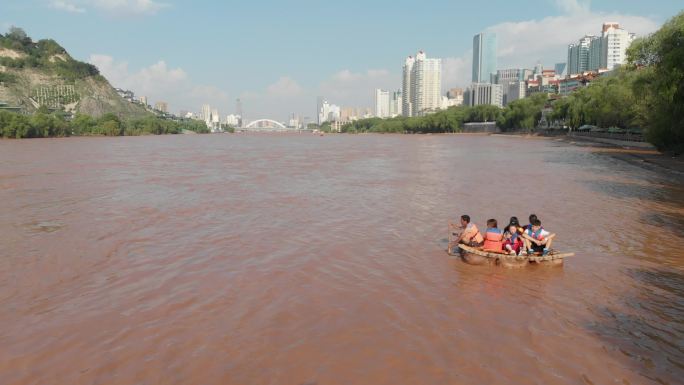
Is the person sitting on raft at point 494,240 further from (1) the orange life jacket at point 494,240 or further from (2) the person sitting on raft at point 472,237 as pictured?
(2) the person sitting on raft at point 472,237

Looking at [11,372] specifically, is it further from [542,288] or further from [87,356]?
[542,288]

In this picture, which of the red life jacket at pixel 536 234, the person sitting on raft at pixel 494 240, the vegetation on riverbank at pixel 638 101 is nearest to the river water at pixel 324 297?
the person sitting on raft at pixel 494 240

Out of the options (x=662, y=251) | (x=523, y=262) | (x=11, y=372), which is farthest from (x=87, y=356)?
(x=662, y=251)

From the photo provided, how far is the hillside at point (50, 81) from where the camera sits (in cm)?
14175

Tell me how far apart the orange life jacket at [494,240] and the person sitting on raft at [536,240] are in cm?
52

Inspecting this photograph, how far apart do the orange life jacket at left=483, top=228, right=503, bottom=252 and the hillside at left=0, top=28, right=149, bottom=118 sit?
5862 inches

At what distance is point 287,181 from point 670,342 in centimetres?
2148

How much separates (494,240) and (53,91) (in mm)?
171827

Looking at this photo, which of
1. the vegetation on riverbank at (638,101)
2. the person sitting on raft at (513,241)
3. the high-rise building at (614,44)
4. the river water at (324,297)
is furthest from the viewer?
the high-rise building at (614,44)

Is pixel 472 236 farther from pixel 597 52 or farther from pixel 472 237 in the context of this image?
pixel 597 52

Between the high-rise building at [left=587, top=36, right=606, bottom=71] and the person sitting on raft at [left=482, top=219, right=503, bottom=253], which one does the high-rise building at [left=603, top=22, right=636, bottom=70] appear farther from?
the person sitting on raft at [left=482, top=219, right=503, bottom=253]

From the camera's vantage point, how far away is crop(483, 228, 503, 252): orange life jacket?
1059 centimetres

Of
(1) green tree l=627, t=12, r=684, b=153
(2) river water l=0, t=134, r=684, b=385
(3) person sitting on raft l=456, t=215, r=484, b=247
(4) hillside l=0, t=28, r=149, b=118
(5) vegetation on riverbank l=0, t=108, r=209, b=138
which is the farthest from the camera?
(4) hillside l=0, t=28, r=149, b=118

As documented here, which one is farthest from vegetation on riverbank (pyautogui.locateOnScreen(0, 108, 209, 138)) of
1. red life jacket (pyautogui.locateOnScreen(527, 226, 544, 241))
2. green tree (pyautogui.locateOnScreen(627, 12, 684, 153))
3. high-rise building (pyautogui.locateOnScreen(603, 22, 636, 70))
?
high-rise building (pyautogui.locateOnScreen(603, 22, 636, 70))
